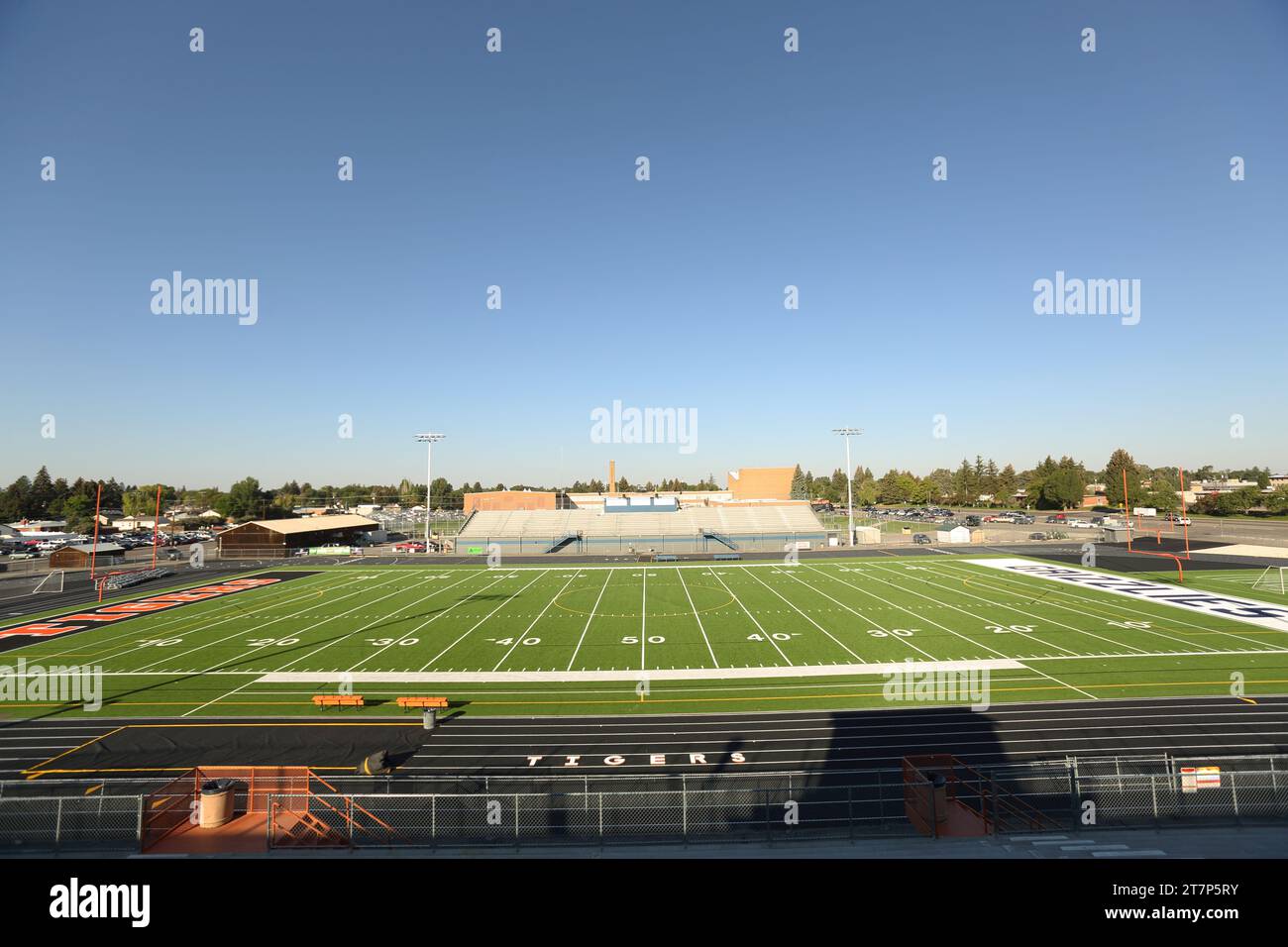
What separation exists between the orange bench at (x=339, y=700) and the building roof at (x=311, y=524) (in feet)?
169

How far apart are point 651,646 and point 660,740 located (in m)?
10.4

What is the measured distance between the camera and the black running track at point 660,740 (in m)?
16.6

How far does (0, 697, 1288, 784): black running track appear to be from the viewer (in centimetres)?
1659

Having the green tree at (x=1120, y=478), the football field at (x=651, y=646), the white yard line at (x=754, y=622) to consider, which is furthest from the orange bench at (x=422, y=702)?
the green tree at (x=1120, y=478)

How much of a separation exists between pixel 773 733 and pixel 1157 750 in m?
9.85

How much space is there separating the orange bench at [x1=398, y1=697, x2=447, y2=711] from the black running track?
0.59m

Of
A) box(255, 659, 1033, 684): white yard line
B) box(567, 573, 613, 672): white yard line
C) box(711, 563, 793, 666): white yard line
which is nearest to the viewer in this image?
box(255, 659, 1033, 684): white yard line

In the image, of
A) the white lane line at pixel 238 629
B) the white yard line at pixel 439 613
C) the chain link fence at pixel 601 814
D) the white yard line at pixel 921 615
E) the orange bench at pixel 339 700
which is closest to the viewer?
the chain link fence at pixel 601 814

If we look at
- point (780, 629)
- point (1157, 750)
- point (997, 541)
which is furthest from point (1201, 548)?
point (1157, 750)

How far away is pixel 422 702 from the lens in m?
20.2

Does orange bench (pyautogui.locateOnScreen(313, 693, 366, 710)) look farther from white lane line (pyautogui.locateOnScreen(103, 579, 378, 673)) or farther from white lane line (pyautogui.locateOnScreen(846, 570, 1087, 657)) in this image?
white lane line (pyautogui.locateOnScreen(846, 570, 1087, 657))
